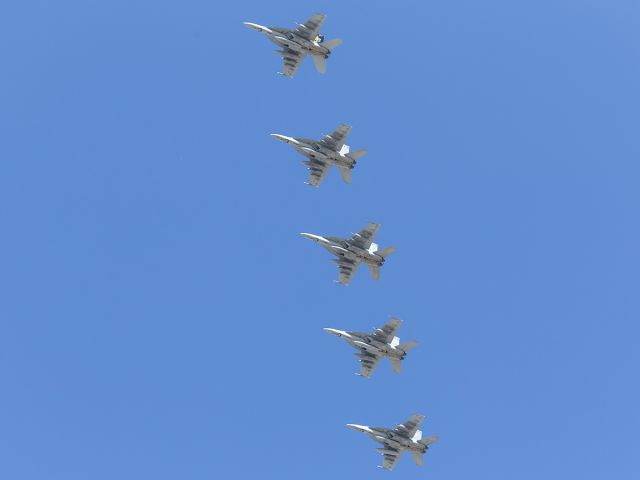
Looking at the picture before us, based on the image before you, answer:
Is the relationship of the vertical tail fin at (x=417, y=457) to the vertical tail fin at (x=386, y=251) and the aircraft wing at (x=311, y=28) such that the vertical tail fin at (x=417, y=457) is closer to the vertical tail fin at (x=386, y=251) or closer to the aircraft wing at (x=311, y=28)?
the vertical tail fin at (x=386, y=251)

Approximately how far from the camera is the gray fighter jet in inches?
5256

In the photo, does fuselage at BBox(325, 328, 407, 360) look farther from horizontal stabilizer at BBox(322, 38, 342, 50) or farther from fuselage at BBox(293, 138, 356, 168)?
horizontal stabilizer at BBox(322, 38, 342, 50)

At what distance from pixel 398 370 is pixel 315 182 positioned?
3428 centimetres

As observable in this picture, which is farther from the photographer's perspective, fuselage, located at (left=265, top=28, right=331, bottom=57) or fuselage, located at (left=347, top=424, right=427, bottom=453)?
fuselage, located at (left=347, top=424, right=427, bottom=453)

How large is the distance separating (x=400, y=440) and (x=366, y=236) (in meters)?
34.5

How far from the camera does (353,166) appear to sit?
131m

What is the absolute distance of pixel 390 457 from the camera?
136750 mm

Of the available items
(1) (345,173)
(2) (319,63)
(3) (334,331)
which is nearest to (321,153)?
(1) (345,173)

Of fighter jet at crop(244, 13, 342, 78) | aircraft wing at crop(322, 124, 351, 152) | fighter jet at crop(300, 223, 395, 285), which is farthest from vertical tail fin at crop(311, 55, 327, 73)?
fighter jet at crop(300, 223, 395, 285)

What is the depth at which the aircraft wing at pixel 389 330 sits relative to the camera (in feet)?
438

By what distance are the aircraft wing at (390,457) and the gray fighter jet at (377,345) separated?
1305 centimetres

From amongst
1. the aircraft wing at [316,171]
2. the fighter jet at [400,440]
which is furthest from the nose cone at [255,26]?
the fighter jet at [400,440]

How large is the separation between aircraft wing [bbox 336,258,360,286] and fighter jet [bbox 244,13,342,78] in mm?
31577

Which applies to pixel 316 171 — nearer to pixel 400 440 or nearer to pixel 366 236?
pixel 366 236
